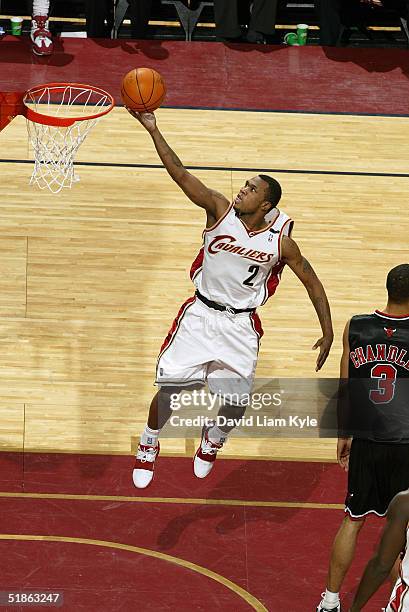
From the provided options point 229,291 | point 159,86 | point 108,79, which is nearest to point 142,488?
point 229,291

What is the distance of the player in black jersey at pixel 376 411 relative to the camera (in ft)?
19.5

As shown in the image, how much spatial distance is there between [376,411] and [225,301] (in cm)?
135

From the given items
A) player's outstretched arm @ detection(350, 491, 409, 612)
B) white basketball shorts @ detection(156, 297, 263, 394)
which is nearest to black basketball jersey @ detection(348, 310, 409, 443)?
white basketball shorts @ detection(156, 297, 263, 394)

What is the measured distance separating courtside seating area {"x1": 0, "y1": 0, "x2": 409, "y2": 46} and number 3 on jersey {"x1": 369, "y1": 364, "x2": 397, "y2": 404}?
784cm

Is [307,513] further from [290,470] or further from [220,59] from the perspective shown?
[220,59]

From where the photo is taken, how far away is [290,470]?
7.66m

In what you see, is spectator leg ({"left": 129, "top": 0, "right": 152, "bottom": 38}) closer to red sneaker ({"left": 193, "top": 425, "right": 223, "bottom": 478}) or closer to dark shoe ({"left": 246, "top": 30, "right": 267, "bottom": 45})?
dark shoe ({"left": 246, "top": 30, "right": 267, "bottom": 45})

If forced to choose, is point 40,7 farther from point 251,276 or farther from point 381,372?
point 381,372

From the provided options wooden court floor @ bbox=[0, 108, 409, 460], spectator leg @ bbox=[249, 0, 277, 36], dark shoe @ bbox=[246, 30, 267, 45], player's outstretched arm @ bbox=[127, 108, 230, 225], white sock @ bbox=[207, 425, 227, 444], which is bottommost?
wooden court floor @ bbox=[0, 108, 409, 460]

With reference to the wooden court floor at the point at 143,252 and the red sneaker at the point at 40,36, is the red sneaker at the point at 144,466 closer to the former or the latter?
the wooden court floor at the point at 143,252

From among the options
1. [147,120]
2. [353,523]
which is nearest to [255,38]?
[147,120]

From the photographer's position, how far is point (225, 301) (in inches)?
275

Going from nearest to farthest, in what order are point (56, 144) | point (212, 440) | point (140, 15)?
point (212, 440) < point (56, 144) < point (140, 15)

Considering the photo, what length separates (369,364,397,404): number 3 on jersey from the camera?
234 inches
